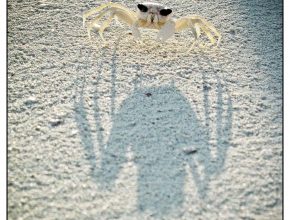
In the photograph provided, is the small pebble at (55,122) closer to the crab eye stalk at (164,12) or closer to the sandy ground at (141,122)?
the sandy ground at (141,122)

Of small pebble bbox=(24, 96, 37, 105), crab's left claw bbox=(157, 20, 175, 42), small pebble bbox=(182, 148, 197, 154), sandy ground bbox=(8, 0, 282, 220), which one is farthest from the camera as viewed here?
crab's left claw bbox=(157, 20, 175, 42)

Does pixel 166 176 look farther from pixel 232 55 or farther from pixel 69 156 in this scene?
pixel 232 55

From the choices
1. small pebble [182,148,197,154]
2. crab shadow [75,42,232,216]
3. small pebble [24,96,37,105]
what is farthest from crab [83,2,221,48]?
small pebble [182,148,197,154]

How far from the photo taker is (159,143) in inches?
56.0

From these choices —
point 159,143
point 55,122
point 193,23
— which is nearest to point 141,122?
point 159,143

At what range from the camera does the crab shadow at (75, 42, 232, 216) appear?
1.26m

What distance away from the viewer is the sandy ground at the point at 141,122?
3.99ft

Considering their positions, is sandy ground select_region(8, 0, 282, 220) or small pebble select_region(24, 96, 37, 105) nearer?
sandy ground select_region(8, 0, 282, 220)

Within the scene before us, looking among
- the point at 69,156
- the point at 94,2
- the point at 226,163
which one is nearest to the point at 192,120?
the point at 226,163

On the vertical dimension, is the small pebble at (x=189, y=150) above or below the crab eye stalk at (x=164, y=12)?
below

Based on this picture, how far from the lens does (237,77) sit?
5.91 ft

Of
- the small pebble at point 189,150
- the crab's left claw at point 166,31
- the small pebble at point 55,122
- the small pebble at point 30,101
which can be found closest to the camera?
the small pebble at point 189,150

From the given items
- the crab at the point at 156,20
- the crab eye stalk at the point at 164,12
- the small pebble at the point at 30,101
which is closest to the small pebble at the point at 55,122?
the small pebble at the point at 30,101

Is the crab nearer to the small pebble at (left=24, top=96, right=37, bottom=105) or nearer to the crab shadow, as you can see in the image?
the crab shadow
